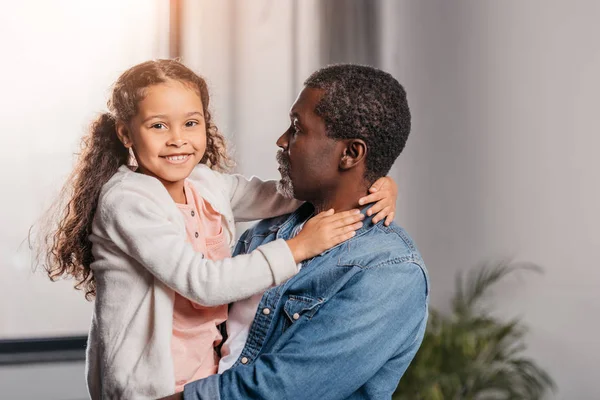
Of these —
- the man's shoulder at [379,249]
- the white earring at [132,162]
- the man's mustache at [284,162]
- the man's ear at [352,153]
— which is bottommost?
the man's shoulder at [379,249]

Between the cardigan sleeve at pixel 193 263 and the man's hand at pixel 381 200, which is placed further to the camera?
the man's hand at pixel 381 200

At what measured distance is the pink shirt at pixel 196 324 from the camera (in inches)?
62.9

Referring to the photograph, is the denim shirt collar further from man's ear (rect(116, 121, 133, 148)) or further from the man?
man's ear (rect(116, 121, 133, 148))

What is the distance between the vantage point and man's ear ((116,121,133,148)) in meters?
1.68

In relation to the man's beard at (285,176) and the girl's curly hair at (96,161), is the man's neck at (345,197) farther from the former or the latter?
the girl's curly hair at (96,161)

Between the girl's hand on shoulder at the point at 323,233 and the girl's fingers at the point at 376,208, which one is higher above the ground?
the girl's fingers at the point at 376,208

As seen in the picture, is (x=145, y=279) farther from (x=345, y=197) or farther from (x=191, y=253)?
(x=345, y=197)

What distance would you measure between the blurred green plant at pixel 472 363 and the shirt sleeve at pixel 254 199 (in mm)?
1379

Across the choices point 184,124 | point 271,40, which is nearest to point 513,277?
point 271,40

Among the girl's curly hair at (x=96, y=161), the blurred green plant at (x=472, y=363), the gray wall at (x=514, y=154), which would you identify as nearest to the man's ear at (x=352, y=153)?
the girl's curly hair at (x=96, y=161)

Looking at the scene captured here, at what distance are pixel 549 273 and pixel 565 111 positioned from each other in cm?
61

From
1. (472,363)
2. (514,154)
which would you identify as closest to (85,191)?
(472,363)

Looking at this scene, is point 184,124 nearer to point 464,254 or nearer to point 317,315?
point 317,315

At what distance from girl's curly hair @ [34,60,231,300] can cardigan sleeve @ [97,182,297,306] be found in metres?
0.20
